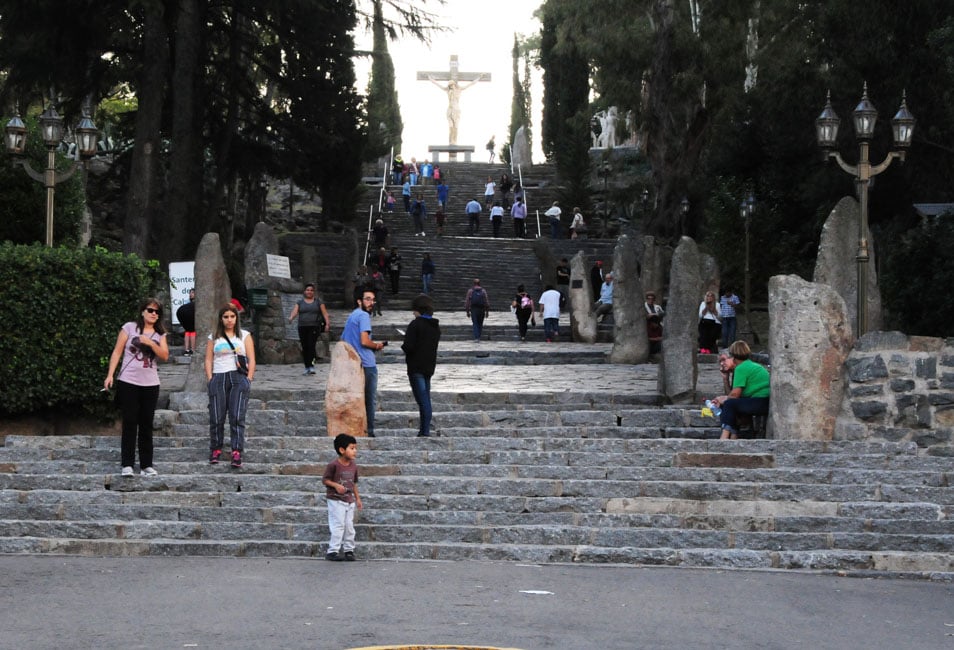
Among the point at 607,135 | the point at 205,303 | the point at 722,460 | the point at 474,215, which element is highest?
the point at 607,135

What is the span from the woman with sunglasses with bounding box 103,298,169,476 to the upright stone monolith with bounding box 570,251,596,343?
14.6 m

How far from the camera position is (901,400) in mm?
14289

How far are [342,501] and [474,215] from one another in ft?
118

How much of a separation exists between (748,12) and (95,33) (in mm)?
19066

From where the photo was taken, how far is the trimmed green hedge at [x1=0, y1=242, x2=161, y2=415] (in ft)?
52.5

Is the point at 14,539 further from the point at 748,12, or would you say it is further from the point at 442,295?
the point at 748,12

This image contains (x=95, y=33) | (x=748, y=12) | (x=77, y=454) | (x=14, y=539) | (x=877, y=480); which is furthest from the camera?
(x=748, y=12)

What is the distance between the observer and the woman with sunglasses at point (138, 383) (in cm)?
1330

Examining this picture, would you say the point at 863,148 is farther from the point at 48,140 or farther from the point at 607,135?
the point at 607,135

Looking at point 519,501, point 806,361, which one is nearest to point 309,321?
point 806,361

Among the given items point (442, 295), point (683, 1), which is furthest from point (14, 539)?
point (683, 1)

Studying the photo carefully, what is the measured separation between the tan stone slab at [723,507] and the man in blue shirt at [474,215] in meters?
34.3

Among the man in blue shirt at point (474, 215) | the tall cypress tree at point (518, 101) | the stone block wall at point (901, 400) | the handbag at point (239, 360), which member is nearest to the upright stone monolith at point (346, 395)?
the handbag at point (239, 360)

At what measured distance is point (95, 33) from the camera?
30234mm
